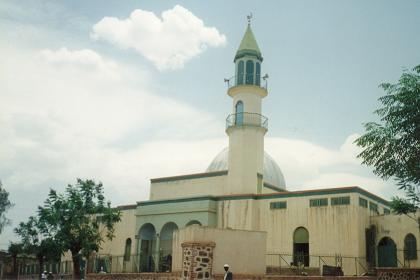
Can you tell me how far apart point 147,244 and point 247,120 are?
1267 cm

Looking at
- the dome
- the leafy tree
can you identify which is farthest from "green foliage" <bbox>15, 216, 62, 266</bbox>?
the dome

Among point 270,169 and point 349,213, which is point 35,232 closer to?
point 270,169

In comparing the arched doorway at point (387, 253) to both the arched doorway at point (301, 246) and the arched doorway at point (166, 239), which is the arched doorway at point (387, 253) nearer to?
the arched doorway at point (301, 246)

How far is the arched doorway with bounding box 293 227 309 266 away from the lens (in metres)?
31.0

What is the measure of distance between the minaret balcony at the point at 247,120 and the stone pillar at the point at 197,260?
17.4 m

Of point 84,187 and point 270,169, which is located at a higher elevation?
point 270,169

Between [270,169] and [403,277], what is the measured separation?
2069 cm

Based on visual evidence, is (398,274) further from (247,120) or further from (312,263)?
(247,120)

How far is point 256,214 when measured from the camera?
110 ft

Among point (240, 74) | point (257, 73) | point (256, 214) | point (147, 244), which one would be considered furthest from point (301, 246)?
point (240, 74)

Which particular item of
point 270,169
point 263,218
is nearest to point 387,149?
point 263,218

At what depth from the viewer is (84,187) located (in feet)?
112

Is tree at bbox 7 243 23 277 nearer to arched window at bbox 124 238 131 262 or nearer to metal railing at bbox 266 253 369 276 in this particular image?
arched window at bbox 124 238 131 262

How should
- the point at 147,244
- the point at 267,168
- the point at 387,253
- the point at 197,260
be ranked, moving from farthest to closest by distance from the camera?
the point at 267,168 < the point at 147,244 < the point at 387,253 < the point at 197,260
